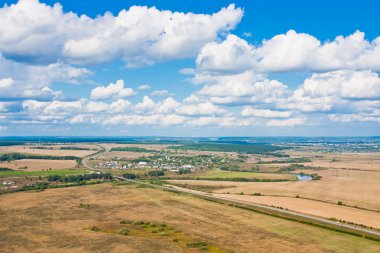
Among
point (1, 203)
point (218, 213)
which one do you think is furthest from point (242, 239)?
point (1, 203)

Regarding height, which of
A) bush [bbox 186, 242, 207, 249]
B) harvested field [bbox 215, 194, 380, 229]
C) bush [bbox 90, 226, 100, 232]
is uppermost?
harvested field [bbox 215, 194, 380, 229]

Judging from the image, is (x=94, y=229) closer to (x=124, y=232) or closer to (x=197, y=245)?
(x=124, y=232)

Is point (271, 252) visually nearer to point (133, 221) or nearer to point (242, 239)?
point (242, 239)

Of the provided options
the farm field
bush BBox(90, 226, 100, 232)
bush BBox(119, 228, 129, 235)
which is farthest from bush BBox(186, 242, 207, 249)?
bush BBox(90, 226, 100, 232)

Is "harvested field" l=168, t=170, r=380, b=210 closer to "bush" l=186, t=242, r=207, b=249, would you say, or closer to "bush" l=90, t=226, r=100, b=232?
"bush" l=186, t=242, r=207, b=249

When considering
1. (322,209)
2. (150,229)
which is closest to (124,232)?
(150,229)

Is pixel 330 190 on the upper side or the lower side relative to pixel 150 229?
upper
